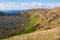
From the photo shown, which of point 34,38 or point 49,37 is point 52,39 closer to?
point 49,37

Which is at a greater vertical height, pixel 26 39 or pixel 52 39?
pixel 52 39

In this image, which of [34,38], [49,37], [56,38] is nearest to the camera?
[56,38]

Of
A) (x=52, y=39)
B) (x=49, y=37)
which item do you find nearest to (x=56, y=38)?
(x=52, y=39)

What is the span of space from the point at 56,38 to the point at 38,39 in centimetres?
1850

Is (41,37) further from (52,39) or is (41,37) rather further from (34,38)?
(52,39)

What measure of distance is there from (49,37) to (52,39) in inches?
332

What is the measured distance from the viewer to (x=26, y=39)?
125500 millimetres

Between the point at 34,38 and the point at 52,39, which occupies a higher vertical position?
the point at 52,39

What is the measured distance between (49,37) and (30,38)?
2105 cm

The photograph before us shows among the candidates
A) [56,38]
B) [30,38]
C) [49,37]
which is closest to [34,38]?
[30,38]

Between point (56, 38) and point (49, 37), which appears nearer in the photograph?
point (56, 38)

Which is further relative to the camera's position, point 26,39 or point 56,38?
point 26,39

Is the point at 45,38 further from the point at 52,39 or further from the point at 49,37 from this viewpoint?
the point at 52,39

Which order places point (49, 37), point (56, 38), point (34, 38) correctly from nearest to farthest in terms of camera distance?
point (56, 38) < point (49, 37) < point (34, 38)
